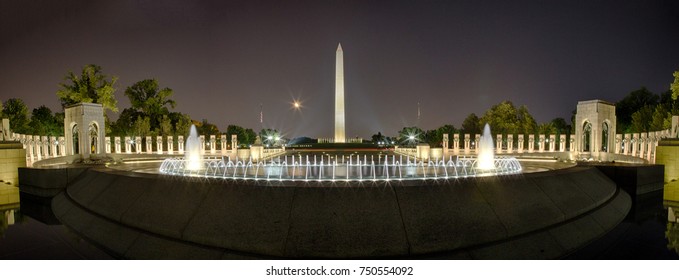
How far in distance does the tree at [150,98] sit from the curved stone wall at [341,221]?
39101 mm

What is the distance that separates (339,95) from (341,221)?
42.2m

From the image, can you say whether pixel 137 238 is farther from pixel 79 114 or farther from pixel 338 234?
pixel 79 114

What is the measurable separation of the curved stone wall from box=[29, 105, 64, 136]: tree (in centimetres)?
3848

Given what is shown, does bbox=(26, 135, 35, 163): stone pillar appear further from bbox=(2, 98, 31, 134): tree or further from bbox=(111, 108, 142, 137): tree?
bbox=(111, 108, 142, 137): tree

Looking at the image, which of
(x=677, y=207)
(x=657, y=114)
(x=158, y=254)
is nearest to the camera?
(x=158, y=254)

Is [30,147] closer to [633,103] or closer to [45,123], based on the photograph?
[45,123]

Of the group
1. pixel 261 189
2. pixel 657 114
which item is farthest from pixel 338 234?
pixel 657 114

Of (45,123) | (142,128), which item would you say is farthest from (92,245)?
(45,123)

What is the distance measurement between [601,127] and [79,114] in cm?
2552

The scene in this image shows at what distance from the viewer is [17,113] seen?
36188 mm

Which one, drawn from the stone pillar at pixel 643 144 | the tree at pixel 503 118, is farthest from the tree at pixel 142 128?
the stone pillar at pixel 643 144

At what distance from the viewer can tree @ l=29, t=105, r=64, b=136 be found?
38809mm

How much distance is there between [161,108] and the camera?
45094 millimetres

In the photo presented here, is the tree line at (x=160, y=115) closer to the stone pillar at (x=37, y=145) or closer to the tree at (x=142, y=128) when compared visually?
the tree at (x=142, y=128)
